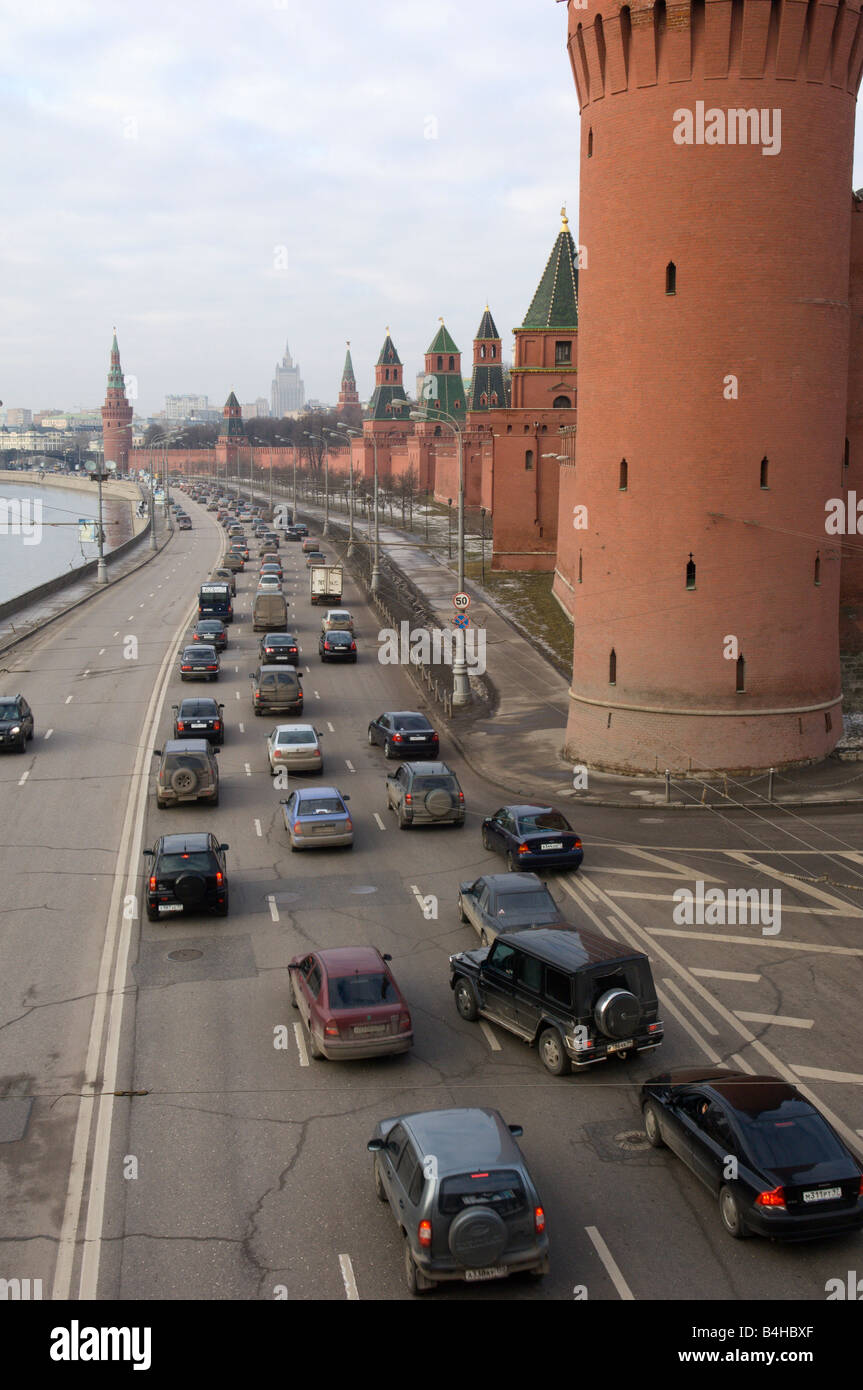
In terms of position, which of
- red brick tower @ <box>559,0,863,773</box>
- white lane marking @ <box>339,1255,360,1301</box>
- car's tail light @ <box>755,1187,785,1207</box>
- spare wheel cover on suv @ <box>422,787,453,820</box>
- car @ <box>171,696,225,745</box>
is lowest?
white lane marking @ <box>339,1255,360,1301</box>

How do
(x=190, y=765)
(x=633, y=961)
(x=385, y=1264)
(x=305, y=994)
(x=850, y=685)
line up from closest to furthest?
1. (x=385, y=1264)
2. (x=633, y=961)
3. (x=305, y=994)
4. (x=190, y=765)
5. (x=850, y=685)

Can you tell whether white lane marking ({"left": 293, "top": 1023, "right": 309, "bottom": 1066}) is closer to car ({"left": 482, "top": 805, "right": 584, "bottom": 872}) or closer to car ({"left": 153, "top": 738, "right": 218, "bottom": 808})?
car ({"left": 482, "top": 805, "right": 584, "bottom": 872})

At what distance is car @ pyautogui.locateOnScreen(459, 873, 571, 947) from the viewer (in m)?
19.0

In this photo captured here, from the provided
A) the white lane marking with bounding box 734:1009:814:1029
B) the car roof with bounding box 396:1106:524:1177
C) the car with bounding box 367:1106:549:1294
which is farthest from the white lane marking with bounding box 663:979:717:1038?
the car with bounding box 367:1106:549:1294

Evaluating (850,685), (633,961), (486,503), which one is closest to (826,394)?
(850,685)

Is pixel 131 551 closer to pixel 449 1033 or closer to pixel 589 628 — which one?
pixel 589 628

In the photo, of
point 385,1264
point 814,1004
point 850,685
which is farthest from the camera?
point 850,685

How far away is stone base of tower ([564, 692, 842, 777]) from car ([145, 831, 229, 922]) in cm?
1299

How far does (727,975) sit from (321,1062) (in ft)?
21.0

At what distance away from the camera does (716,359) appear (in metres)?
29.7

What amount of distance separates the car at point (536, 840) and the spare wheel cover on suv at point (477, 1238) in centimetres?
1277

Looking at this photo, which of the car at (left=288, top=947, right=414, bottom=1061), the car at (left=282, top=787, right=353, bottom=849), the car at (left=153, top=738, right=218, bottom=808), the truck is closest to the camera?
the car at (left=288, top=947, right=414, bottom=1061)

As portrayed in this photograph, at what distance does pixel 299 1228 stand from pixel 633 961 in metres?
5.24

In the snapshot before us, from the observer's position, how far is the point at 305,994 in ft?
54.6
